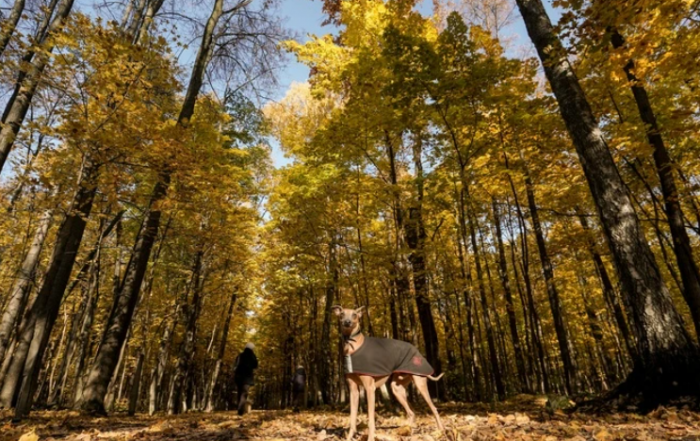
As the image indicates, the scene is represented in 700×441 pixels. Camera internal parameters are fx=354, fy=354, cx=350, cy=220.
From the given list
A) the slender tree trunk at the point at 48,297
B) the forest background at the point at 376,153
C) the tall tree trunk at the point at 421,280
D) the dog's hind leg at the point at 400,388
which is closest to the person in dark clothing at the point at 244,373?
the forest background at the point at 376,153

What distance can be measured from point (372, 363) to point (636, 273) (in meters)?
3.49

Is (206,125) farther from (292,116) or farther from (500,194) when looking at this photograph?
(500,194)

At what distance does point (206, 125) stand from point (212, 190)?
521cm

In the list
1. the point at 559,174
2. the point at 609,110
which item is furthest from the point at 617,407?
the point at 609,110

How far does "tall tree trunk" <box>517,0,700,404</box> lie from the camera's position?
13.3 ft

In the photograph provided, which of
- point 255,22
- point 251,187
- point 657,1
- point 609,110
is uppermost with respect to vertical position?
point 255,22

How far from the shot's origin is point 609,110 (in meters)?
9.38

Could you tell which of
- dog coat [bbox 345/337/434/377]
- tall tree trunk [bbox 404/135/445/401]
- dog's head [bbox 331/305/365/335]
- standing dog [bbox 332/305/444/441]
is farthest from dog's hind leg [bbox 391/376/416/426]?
tall tree trunk [bbox 404/135/445/401]

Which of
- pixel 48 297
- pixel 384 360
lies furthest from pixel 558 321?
pixel 48 297

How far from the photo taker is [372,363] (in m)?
3.96

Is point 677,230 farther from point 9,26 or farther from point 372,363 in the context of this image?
point 9,26

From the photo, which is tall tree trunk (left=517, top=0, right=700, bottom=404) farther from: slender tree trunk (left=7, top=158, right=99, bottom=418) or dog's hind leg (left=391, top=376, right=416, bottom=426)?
slender tree trunk (left=7, top=158, right=99, bottom=418)

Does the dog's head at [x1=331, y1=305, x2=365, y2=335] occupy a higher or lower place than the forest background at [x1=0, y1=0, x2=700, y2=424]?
lower

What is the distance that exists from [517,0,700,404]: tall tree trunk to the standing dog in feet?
8.50
